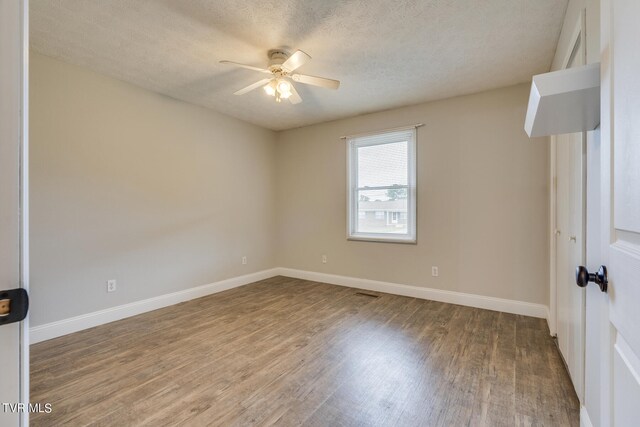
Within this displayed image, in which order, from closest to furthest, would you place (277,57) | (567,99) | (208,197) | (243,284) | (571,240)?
(567,99)
(571,240)
(277,57)
(208,197)
(243,284)

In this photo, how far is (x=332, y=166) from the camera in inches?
183

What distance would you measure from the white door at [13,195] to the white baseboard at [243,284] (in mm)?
2807

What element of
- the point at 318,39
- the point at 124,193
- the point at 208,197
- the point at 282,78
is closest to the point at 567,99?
the point at 318,39

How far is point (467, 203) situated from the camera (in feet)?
11.5

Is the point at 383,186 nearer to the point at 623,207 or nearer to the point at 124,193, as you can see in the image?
the point at 124,193

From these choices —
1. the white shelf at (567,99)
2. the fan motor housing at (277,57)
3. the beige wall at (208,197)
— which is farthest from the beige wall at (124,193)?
the white shelf at (567,99)

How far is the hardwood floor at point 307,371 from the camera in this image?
168 cm

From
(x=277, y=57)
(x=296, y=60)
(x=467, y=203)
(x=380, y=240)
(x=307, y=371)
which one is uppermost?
(x=277, y=57)

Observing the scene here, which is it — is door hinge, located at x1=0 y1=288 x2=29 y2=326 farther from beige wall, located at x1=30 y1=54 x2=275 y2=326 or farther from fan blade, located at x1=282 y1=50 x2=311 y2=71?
beige wall, located at x1=30 y1=54 x2=275 y2=326

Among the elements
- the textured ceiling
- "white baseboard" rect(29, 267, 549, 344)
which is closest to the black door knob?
the textured ceiling

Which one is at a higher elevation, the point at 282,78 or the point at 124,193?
the point at 282,78

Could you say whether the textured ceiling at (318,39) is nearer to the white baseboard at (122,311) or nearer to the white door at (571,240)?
the white door at (571,240)

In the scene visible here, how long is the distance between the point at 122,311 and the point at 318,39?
3.41 meters

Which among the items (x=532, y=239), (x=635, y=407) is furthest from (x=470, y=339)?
(x=635, y=407)
